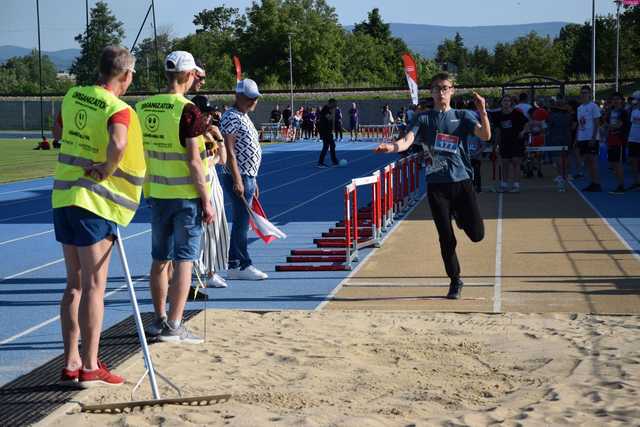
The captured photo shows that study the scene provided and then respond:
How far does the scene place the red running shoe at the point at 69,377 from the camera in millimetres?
6512

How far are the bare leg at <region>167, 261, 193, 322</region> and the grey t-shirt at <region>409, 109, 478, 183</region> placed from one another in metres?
2.88

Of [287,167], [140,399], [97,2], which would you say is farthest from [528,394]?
[97,2]

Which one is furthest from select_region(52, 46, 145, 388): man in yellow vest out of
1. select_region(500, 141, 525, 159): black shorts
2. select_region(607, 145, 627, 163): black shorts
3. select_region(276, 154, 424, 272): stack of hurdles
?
select_region(607, 145, 627, 163): black shorts

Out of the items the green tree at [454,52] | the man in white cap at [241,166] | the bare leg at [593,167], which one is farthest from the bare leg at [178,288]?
the green tree at [454,52]

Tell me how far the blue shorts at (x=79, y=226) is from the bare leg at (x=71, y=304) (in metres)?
0.11

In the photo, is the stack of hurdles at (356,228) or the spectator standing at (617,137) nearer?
the stack of hurdles at (356,228)

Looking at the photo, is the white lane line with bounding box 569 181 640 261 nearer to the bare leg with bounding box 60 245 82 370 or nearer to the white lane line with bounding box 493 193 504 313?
the white lane line with bounding box 493 193 504 313

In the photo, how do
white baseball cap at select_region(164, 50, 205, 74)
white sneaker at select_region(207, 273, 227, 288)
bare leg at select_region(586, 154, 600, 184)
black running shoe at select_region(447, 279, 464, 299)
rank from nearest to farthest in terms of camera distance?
1. white baseball cap at select_region(164, 50, 205, 74)
2. black running shoe at select_region(447, 279, 464, 299)
3. white sneaker at select_region(207, 273, 227, 288)
4. bare leg at select_region(586, 154, 600, 184)

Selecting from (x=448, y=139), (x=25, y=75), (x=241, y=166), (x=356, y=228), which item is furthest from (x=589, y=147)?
(x=25, y=75)

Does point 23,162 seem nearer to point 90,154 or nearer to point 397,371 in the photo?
point 90,154

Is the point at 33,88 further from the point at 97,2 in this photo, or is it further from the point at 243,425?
the point at 243,425

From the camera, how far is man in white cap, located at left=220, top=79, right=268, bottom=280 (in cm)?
1007

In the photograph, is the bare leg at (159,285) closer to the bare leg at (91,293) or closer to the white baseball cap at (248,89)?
the bare leg at (91,293)

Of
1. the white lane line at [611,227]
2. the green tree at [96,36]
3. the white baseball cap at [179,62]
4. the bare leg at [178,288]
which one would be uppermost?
the green tree at [96,36]
